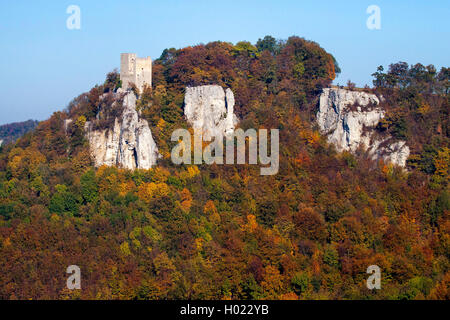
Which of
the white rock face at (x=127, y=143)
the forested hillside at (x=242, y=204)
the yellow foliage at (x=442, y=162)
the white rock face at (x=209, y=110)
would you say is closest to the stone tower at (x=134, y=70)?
the forested hillside at (x=242, y=204)

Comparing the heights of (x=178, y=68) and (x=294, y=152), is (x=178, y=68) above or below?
above

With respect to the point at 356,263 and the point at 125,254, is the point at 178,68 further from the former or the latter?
the point at 356,263

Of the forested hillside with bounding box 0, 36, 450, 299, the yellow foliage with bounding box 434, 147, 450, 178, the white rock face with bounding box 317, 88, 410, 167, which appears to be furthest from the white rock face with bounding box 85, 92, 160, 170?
the yellow foliage with bounding box 434, 147, 450, 178

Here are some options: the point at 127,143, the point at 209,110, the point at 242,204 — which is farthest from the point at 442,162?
the point at 127,143

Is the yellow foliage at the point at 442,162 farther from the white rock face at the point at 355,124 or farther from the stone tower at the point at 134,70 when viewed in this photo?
the stone tower at the point at 134,70

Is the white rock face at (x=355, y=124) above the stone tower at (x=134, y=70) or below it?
below
